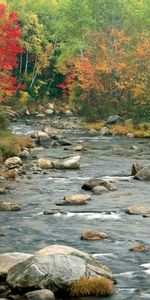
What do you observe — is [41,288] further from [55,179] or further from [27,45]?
[27,45]

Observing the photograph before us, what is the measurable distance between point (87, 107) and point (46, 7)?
29371mm

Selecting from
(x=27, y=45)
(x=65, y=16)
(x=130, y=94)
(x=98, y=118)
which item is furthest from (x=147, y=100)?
(x=27, y=45)

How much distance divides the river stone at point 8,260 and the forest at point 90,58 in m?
29.9

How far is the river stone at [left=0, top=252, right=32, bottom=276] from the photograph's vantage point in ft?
36.2

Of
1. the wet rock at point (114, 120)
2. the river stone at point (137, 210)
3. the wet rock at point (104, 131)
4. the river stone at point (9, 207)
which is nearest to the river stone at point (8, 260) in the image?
the river stone at point (9, 207)

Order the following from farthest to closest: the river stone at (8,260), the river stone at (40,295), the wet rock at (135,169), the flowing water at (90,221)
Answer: the wet rock at (135,169) < the flowing water at (90,221) < the river stone at (8,260) < the river stone at (40,295)

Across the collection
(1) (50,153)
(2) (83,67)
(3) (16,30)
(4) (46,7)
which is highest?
(4) (46,7)

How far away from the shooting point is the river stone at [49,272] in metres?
10.3

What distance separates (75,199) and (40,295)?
8.57 m

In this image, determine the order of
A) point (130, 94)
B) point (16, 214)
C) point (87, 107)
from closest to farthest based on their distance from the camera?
1. point (16, 214)
2. point (130, 94)
3. point (87, 107)

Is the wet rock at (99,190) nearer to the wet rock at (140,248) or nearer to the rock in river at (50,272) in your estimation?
the wet rock at (140,248)

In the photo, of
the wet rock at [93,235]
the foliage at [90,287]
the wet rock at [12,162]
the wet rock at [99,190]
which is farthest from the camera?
the wet rock at [12,162]

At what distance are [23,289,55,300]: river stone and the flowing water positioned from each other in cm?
123

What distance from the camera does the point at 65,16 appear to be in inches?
2144
